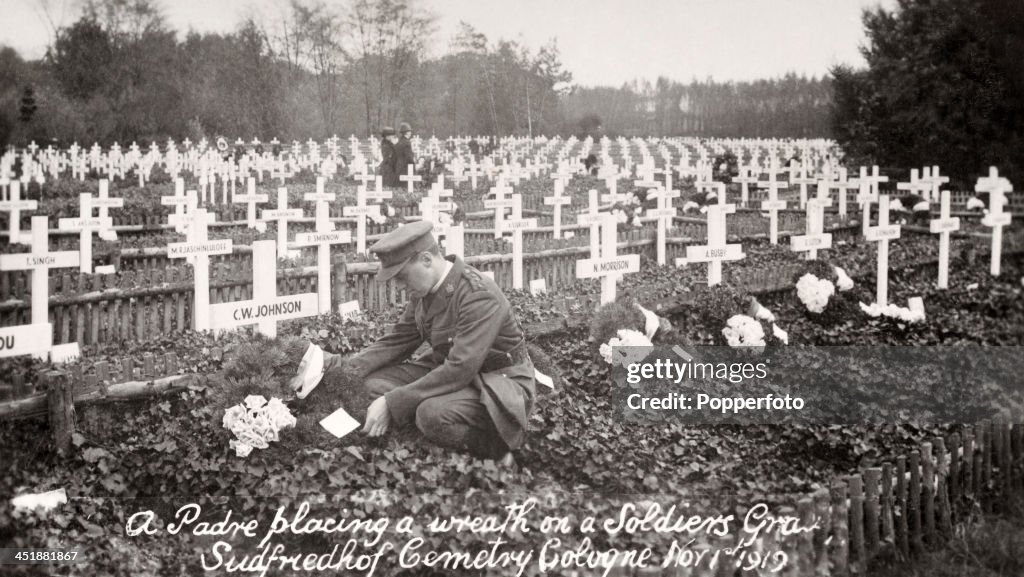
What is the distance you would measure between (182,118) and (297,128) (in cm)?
108

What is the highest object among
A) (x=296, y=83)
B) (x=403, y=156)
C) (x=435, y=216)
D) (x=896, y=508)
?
(x=296, y=83)

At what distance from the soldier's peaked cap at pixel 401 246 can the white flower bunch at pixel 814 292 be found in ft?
14.8

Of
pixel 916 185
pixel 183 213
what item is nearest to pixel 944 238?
pixel 916 185

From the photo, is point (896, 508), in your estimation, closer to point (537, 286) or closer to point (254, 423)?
point (254, 423)

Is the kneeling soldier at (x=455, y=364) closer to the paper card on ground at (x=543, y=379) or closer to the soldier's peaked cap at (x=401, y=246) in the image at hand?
the soldier's peaked cap at (x=401, y=246)

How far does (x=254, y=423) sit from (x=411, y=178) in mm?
8453

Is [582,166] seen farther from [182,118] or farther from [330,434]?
[330,434]

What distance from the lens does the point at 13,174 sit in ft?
19.1

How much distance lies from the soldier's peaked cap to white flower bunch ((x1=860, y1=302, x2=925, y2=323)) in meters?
4.97

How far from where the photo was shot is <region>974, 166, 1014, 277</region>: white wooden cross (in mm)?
8570

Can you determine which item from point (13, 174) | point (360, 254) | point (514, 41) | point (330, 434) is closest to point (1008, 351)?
point (514, 41)

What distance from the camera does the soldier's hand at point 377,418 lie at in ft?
14.9

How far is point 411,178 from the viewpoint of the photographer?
12.6 meters

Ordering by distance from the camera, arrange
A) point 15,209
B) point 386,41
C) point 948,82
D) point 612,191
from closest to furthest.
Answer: point 15,209, point 386,41, point 948,82, point 612,191
